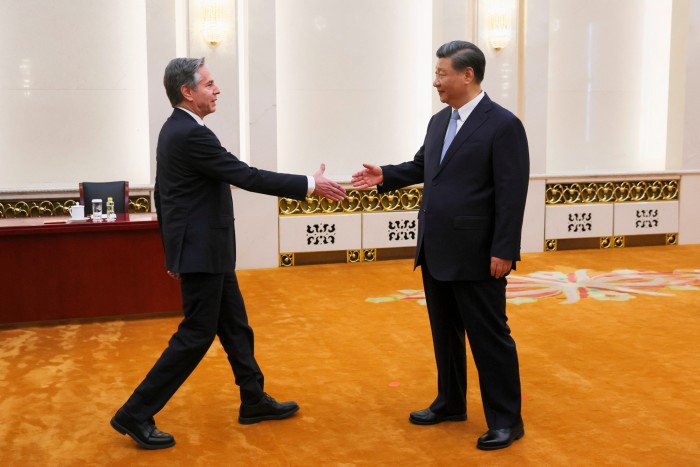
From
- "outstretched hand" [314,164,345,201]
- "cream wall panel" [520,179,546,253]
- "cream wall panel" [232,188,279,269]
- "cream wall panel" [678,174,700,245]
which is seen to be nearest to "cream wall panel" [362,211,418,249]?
"cream wall panel" [232,188,279,269]

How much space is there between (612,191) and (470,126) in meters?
6.34

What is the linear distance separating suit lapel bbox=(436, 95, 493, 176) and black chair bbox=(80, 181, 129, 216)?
4.19 metres

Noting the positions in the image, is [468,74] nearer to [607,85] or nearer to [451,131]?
[451,131]

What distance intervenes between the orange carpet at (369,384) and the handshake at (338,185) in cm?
108

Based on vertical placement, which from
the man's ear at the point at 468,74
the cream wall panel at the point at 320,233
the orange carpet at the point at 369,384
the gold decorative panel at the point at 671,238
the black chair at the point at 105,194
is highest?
the man's ear at the point at 468,74

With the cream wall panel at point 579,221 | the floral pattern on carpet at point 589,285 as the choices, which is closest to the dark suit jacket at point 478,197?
the floral pattern on carpet at point 589,285

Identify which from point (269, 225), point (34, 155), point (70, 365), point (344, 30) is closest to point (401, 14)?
point (344, 30)

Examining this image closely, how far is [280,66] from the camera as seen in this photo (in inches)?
340

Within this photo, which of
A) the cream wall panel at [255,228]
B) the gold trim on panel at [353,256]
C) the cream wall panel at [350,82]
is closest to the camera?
the cream wall panel at [255,228]

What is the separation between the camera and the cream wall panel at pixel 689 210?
9586 mm

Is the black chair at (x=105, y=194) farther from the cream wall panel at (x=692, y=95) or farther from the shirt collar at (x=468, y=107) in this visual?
the cream wall panel at (x=692, y=95)

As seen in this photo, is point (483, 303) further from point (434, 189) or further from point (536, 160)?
point (536, 160)

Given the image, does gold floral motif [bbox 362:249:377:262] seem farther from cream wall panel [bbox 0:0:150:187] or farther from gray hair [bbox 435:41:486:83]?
gray hair [bbox 435:41:486:83]

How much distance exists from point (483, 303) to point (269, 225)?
16.5 feet
